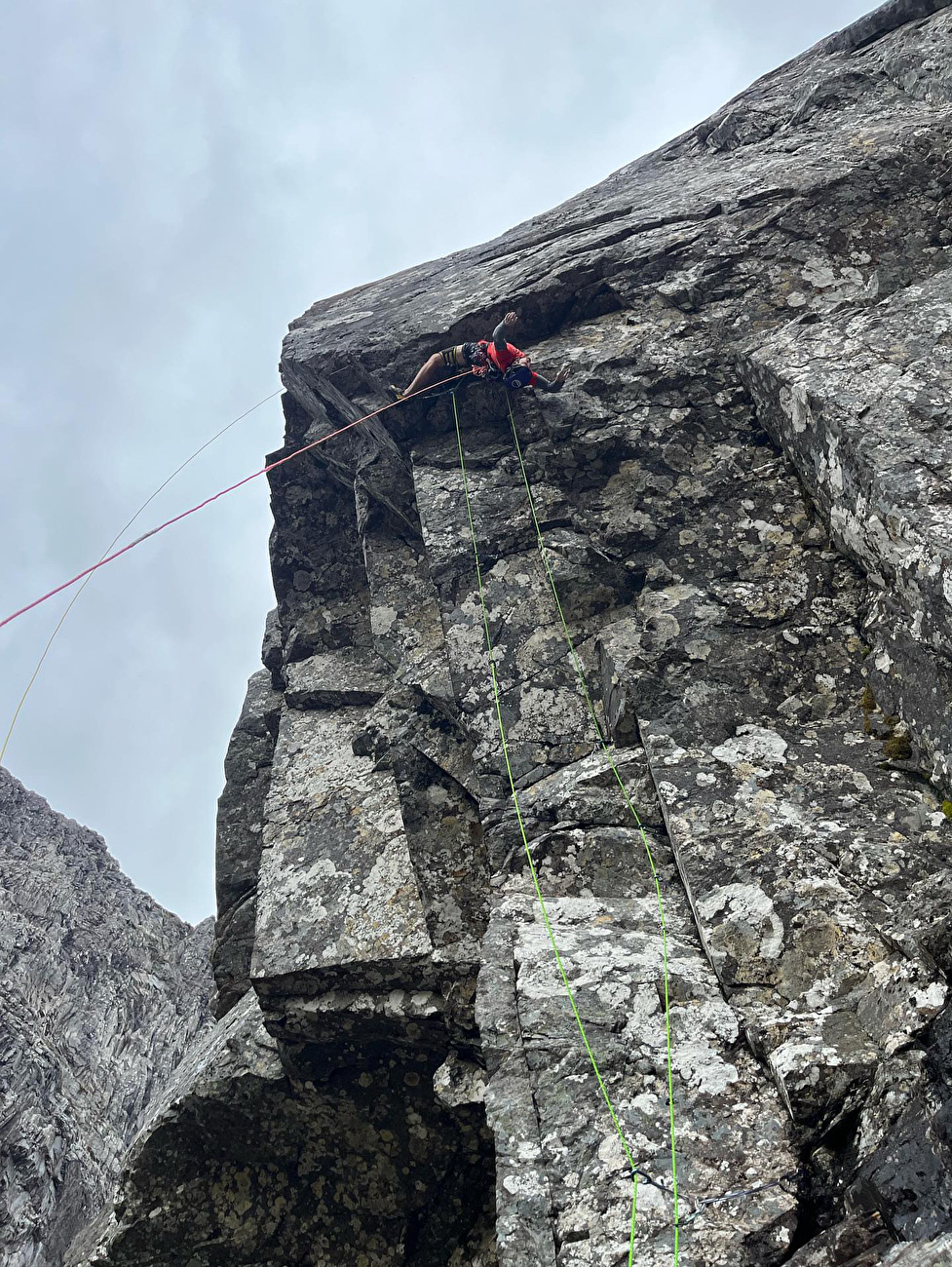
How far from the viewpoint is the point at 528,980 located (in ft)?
15.7

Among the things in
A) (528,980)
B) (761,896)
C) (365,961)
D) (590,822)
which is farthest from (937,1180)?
(365,961)

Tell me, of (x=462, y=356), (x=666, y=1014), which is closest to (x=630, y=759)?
(x=666, y=1014)

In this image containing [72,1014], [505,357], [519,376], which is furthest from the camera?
[72,1014]

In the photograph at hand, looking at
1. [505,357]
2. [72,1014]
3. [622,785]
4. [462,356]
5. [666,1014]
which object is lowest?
[666,1014]

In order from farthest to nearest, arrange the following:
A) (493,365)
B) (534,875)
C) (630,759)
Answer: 1. (493,365)
2. (630,759)
3. (534,875)

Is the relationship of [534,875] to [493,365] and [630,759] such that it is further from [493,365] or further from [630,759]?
[493,365]

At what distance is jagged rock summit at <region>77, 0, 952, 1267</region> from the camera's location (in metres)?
3.84

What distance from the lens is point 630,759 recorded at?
5938 mm

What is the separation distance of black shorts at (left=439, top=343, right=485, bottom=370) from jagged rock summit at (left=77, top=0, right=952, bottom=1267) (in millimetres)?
295

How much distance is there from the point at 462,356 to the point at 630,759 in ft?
17.5

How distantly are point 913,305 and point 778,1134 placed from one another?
236 inches

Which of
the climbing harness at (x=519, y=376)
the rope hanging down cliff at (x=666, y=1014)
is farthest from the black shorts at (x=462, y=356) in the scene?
the rope hanging down cliff at (x=666, y=1014)

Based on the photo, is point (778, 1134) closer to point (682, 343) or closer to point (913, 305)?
point (913, 305)

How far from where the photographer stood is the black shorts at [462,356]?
8.98 m
